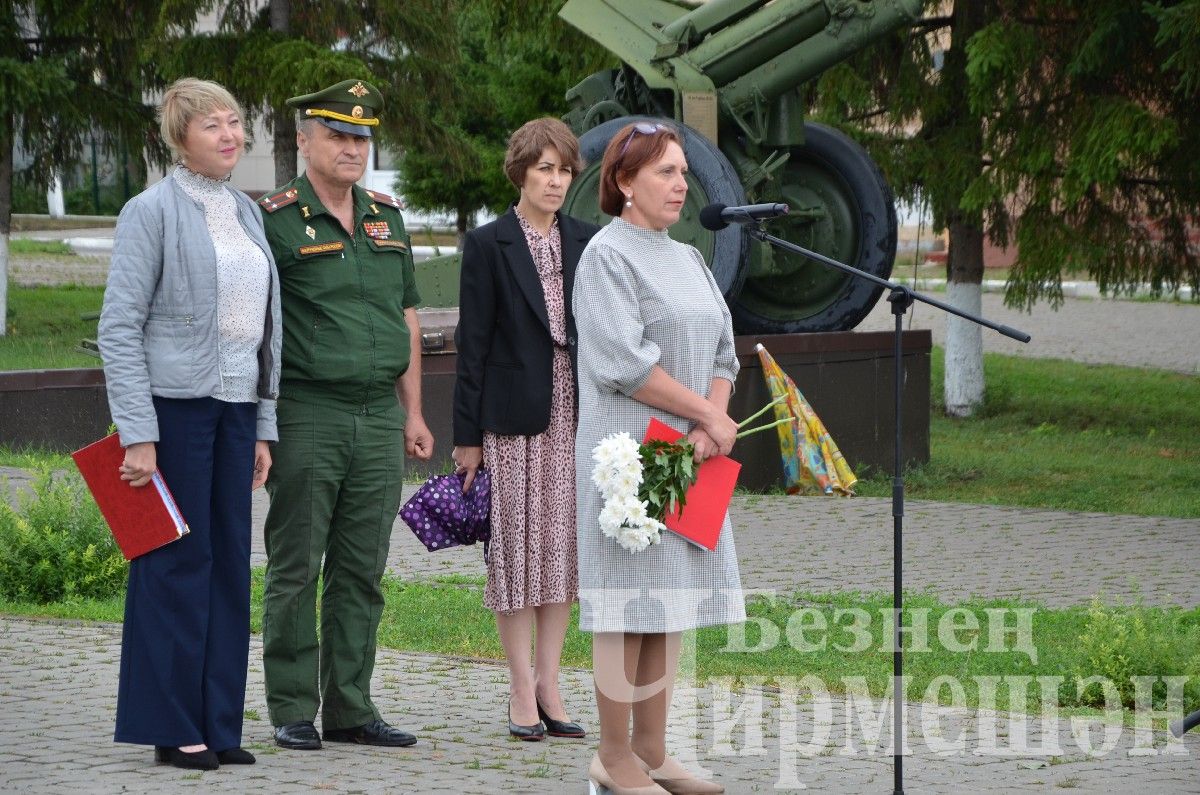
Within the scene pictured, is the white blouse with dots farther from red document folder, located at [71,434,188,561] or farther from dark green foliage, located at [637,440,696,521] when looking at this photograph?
dark green foliage, located at [637,440,696,521]

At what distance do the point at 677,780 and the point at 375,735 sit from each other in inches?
42.0

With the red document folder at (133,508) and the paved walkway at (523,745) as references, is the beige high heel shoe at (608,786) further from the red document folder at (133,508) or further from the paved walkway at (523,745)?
the red document folder at (133,508)

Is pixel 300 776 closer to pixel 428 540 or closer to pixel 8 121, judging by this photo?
pixel 428 540

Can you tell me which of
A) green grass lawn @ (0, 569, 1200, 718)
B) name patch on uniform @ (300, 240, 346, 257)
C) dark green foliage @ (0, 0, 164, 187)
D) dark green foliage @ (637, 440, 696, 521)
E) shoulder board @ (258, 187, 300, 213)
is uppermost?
dark green foliage @ (0, 0, 164, 187)

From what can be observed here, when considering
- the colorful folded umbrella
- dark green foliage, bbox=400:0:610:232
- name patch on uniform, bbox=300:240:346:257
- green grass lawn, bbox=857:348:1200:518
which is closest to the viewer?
name patch on uniform, bbox=300:240:346:257

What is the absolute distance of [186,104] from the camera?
506 cm

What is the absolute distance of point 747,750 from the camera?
5402 mm

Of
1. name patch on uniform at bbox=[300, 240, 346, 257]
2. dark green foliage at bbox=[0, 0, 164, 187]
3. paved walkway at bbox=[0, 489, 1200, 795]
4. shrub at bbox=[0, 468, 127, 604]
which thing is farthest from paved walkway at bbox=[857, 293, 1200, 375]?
name patch on uniform at bbox=[300, 240, 346, 257]

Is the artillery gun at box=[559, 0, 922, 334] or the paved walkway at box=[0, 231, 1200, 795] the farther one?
the artillery gun at box=[559, 0, 922, 334]

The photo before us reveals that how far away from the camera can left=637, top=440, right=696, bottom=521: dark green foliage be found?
15.4 feet

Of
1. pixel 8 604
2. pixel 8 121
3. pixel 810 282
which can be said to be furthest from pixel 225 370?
pixel 8 121

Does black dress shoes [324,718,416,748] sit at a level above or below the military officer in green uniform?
below

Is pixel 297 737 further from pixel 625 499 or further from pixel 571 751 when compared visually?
pixel 625 499

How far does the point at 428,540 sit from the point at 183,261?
1.20 meters
